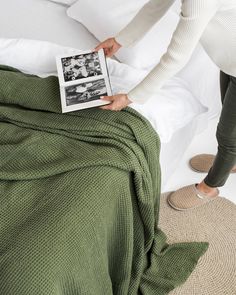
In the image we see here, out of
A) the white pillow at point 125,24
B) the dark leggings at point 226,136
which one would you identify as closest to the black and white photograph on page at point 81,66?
the white pillow at point 125,24

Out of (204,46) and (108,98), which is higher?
(204,46)

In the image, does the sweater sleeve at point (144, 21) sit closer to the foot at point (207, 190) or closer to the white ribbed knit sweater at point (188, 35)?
the white ribbed knit sweater at point (188, 35)

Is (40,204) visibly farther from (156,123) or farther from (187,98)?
(187,98)

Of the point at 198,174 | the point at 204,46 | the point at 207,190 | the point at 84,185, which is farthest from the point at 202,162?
the point at 84,185

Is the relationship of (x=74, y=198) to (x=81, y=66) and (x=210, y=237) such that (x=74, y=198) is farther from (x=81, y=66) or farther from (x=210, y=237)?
(x=210, y=237)

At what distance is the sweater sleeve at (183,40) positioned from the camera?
0.79 meters

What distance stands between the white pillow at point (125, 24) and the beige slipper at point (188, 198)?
519 mm

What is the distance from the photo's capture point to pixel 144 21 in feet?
3.51

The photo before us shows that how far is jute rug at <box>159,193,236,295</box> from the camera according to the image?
4.16 ft

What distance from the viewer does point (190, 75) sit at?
4.65 ft

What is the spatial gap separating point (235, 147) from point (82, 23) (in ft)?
2.75

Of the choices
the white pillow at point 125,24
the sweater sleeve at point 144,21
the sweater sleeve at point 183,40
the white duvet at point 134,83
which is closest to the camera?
the sweater sleeve at point 183,40

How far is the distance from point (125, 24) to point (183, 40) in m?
0.66

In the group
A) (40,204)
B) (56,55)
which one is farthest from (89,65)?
(40,204)
